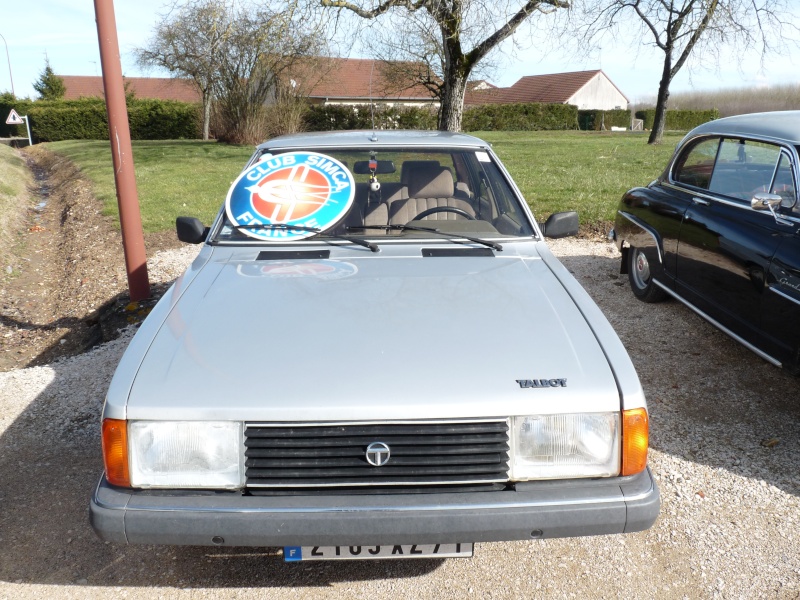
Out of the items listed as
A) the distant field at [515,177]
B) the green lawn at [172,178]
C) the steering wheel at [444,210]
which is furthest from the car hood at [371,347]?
the green lawn at [172,178]

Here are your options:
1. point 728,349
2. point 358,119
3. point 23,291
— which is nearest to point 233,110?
point 358,119

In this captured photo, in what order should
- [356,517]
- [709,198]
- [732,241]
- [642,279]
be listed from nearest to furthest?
1. [356,517]
2. [732,241]
3. [709,198]
4. [642,279]

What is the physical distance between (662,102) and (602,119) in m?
18.1

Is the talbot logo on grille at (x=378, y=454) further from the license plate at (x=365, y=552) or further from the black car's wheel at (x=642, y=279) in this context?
the black car's wheel at (x=642, y=279)

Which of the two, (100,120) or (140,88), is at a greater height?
(140,88)

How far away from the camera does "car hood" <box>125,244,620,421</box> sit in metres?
2.31

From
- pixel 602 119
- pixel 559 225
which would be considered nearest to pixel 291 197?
pixel 559 225

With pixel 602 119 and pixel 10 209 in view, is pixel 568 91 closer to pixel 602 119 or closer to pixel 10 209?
pixel 602 119

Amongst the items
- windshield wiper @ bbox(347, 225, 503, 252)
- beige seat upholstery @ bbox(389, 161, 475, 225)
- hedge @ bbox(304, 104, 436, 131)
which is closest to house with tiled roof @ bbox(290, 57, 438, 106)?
hedge @ bbox(304, 104, 436, 131)

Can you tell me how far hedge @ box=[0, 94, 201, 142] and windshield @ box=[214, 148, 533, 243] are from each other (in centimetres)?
3827

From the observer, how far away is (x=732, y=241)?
4633 millimetres

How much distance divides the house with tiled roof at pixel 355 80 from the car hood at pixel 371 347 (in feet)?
32.5

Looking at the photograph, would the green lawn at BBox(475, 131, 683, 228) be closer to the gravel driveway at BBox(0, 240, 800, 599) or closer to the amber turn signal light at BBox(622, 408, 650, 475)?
the gravel driveway at BBox(0, 240, 800, 599)

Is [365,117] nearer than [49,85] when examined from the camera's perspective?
Yes
